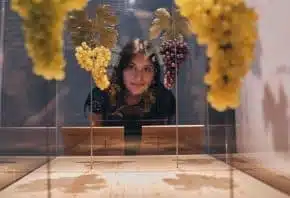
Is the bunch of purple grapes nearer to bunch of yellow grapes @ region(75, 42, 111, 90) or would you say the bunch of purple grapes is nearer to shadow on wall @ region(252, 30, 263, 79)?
bunch of yellow grapes @ region(75, 42, 111, 90)

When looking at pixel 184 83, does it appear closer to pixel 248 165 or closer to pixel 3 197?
pixel 248 165

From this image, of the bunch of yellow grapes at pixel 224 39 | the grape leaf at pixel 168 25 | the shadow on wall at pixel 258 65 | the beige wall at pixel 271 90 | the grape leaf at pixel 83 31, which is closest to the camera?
the bunch of yellow grapes at pixel 224 39

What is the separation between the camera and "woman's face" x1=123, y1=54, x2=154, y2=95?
20.1ft

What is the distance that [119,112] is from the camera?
6.13 meters

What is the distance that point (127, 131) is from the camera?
20.0 feet

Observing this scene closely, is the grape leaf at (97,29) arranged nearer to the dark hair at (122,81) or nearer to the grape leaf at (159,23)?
the dark hair at (122,81)

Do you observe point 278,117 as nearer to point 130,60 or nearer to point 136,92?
point 136,92

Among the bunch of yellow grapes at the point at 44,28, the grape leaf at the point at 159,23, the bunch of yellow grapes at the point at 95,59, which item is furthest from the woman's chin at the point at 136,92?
the bunch of yellow grapes at the point at 44,28

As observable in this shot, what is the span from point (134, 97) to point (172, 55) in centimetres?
82

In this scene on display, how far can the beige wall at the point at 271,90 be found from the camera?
3.77 metres

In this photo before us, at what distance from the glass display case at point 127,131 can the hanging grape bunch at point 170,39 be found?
0.04 meters

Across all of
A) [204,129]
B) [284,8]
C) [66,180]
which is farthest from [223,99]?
[204,129]

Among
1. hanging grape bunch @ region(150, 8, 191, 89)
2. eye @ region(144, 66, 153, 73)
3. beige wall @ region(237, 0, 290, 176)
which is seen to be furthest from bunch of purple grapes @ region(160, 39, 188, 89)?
beige wall @ region(237, 0, 290, 176)

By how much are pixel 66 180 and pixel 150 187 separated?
3.01 feet
